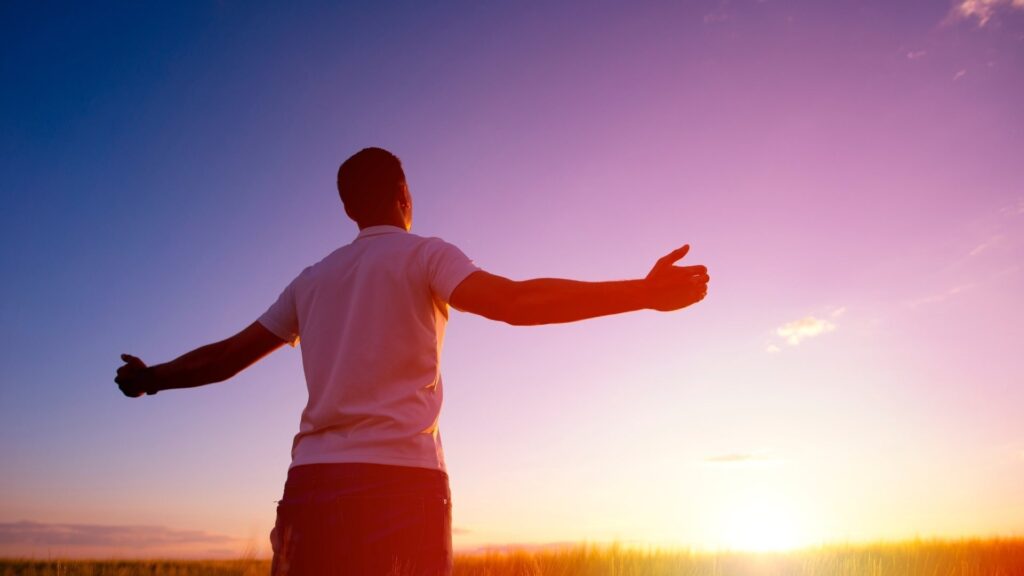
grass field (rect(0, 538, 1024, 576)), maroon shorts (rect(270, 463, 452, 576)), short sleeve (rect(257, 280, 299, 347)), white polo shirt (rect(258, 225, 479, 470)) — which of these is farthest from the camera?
grass field (rect(0, 538, 1024, 576))

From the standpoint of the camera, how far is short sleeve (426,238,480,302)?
10.5 feet

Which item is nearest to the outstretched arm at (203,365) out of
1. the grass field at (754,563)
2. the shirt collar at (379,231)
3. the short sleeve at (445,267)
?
the shirt collar at (379,231)

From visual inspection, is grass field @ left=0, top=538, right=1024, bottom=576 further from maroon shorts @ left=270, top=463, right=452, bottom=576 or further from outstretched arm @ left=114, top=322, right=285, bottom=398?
maroon shorts @ left=270, top=463, right=452, bottom=576

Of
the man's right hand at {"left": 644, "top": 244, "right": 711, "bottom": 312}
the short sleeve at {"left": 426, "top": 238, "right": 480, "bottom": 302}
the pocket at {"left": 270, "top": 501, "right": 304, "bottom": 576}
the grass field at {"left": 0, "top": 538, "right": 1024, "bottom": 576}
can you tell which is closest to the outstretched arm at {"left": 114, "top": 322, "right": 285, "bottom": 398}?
the pocket at {"left": 270, "top": 501, "right": 304, "bottom": 576}

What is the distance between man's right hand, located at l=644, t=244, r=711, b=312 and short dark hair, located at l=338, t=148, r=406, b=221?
1333mm

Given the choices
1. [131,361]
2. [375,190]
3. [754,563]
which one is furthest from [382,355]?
[754,563]

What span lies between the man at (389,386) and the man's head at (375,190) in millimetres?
131

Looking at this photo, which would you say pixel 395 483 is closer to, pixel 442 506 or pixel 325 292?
pixel 442 506

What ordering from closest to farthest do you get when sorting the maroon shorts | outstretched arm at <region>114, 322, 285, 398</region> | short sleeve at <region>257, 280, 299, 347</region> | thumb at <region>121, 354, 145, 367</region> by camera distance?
the maroon shorts, short sleeve at <region>257, 280, 299, 347</region>, outstretched arm at <region>114, 322, 285, 398</region>, thumb at <region>121, 354, 145, 367</region>

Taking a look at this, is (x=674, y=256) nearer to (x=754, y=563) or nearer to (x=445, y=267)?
(x=445, y=267)

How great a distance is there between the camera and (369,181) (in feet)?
12.1

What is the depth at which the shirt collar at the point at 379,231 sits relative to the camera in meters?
3.52

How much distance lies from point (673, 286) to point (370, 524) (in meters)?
1.59

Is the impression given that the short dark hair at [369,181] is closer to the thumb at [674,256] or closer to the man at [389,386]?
the man at [389,386]
